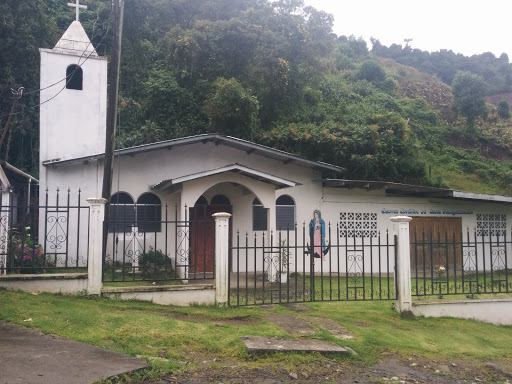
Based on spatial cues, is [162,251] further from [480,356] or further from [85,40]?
[480,356]

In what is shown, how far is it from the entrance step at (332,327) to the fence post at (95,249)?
3.62 meters

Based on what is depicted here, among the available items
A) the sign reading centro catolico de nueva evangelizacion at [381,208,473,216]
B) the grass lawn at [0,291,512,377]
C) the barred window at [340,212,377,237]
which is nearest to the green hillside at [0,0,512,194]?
the sign reading centro catolico de nueva evangelizacion at [381,208,473,216]

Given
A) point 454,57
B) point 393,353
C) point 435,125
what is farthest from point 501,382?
point 454,57

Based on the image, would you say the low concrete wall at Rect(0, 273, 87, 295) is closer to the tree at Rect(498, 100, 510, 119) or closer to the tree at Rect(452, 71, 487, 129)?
the tree at Rect(452, 71, 487, 129)

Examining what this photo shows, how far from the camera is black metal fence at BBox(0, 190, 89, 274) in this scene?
24.9 feet

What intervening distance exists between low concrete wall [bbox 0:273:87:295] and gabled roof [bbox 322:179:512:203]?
28.4ft

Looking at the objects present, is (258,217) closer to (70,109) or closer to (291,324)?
(70,109)

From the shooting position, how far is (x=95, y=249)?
7.43 m

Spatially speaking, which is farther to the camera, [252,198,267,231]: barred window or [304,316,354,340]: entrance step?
[252,198,267,231]: barred window

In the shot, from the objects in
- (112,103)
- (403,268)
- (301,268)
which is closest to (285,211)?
(301,268)

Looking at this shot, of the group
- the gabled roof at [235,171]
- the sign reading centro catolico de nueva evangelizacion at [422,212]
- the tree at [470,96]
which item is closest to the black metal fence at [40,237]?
the gabled roof at [235,171]

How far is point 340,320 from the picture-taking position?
Result: 24.7 feet

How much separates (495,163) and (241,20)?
59.6ft

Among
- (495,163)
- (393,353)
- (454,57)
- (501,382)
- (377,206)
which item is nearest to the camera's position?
(501,382)
